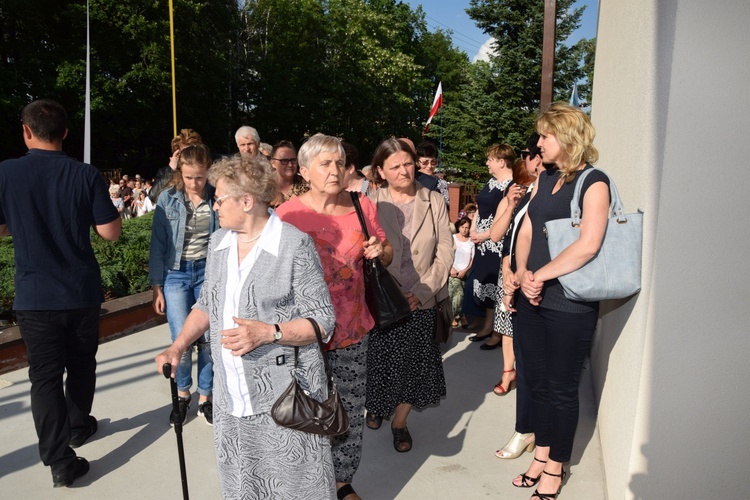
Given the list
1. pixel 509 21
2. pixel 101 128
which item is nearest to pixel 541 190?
pixel 509 21

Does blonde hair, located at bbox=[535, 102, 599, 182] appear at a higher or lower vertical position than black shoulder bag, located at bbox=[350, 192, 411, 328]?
higher

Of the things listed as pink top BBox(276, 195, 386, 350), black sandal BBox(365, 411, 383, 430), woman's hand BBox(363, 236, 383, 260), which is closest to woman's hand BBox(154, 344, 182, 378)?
pink top BBox(276, 195, 386, 350)

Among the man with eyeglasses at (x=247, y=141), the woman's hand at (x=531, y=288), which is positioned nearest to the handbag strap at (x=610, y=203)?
the woman's hand at (x=531, y=288)

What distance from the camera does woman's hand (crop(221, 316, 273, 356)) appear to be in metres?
2.16

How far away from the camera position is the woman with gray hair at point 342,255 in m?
3.03

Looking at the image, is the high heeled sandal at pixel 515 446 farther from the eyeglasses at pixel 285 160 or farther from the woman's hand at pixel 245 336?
the eyeglasses at pixel 285 160

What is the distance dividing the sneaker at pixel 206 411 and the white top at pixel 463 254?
11.1ft

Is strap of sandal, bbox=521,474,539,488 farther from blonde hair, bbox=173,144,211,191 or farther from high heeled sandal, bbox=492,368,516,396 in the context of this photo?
blonde hair, bbox=173,144,211,191

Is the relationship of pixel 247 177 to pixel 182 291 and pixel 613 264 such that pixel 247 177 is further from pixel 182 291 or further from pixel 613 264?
pixel 182 291

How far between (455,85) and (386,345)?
193 feet

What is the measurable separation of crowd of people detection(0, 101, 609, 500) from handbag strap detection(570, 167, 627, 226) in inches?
1.6

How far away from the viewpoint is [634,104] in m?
3.11

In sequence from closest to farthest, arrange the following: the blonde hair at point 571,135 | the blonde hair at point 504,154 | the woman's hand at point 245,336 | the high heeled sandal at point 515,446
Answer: the woman's hand at point 245,336 → the blonde hair at point 571,135 → the high heeled sandal at point 515,446 → the blonde hair at point 504,154

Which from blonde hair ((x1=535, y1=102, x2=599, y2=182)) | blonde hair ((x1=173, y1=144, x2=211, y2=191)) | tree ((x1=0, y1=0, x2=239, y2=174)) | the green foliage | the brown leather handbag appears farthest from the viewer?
the green foliage
